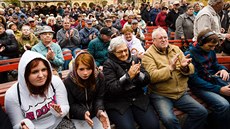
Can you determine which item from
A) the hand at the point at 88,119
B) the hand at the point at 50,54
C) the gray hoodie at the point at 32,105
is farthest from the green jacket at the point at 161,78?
the hand at the point at 50,54

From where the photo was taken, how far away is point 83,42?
710 cm

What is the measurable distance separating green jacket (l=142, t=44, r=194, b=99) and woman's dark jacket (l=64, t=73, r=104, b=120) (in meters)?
0.80

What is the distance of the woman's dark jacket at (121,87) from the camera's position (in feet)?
9.78

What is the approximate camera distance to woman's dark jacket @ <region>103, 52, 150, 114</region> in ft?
9.78

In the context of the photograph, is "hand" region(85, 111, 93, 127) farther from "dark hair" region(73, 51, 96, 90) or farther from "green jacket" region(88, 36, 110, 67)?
"green jacket" region(88, 36, 110, 67)

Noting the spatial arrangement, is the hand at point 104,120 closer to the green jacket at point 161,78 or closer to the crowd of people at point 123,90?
the crowd of people at point 123,90

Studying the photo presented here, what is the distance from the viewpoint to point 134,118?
10.1 feet

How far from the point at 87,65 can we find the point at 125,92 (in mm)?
671

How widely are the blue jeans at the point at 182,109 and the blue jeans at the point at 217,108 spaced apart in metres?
0.24

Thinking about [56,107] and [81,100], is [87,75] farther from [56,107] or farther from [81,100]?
[56,107]

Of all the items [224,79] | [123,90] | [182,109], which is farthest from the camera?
[224,79]

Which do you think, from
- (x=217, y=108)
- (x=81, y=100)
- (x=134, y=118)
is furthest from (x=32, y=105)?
(x=217, y=108)

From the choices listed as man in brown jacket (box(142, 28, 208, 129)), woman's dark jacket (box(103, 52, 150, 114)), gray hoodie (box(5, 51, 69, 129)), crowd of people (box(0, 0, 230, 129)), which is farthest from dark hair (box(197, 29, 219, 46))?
gray hoodie (box(5, 51, 69, 129))

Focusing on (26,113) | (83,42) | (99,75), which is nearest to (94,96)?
(99,75)
